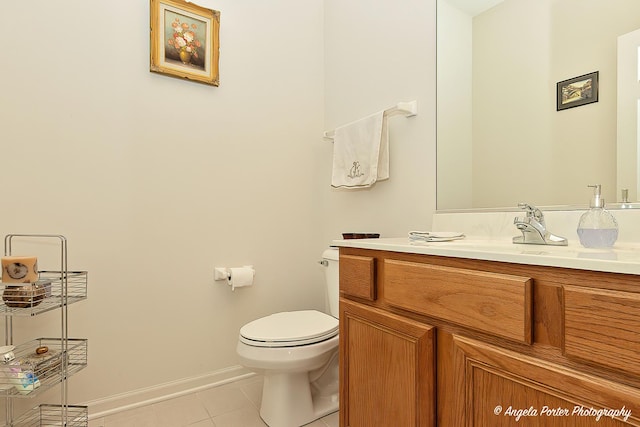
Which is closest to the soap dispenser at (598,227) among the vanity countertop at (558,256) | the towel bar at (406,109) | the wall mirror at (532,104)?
the vanity countertop at (558,256)

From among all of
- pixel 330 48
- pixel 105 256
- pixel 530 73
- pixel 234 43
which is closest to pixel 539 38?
pixel 530 73

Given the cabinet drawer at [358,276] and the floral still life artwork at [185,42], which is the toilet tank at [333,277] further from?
the floral still life artwork at [185,42]

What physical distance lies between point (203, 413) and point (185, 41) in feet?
5.98

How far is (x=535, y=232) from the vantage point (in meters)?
1.02

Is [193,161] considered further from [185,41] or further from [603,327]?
[603,327]

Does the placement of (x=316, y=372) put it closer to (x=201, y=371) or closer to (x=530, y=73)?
(x=201, y=371)

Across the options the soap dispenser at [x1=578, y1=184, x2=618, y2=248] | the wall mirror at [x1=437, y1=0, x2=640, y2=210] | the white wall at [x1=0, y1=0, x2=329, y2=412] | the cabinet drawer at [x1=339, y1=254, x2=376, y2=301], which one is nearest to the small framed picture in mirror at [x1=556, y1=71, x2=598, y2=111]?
the wall mirror at [x1=437, y1=0, x2=640, y2=210]

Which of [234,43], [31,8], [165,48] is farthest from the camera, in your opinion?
[234,43]

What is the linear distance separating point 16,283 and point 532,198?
180 centimetres

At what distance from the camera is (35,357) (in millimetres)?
1309

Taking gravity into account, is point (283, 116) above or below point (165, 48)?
below

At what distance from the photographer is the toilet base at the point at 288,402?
1525 mm

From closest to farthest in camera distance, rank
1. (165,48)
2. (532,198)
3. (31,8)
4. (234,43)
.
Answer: (532,198) → (31,8) → (165,48) → (234,43)

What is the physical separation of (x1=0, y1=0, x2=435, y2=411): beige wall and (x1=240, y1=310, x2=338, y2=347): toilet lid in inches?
16.4
